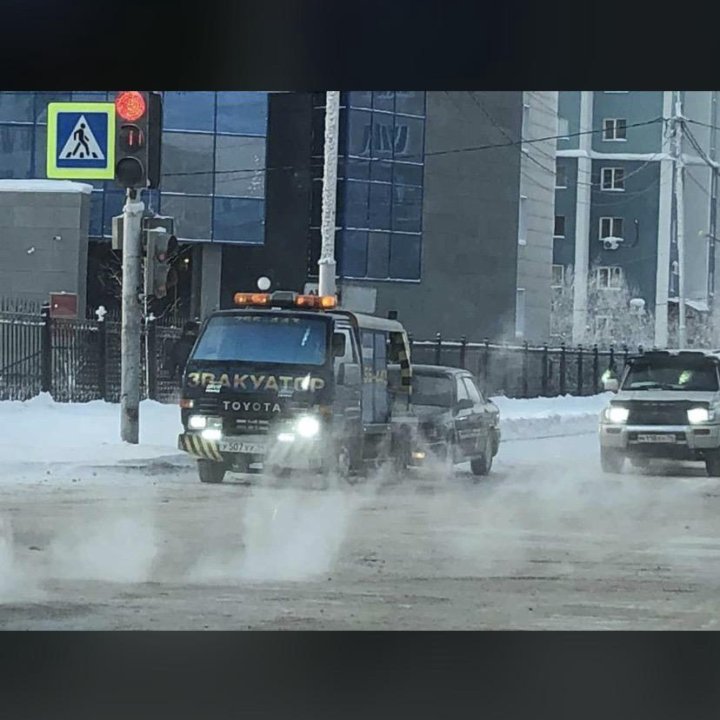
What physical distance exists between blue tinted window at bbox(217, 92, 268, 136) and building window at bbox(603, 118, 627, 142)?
4.99 ft

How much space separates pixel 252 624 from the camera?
265 inches

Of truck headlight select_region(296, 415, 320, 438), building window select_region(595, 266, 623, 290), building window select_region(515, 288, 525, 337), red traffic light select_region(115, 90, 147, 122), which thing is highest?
red traffic light select_region(115, 90, 147, 122)

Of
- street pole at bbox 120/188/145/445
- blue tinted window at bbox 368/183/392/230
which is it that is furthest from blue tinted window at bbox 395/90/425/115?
street pole at bbox 120/188/145/445

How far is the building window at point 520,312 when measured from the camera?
737cm

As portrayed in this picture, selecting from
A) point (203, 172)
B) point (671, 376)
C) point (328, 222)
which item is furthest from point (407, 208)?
point (671, 376)

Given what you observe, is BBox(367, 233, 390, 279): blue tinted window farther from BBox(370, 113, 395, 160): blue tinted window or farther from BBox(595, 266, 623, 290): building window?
BBox(595, 266, 623, 290): building window

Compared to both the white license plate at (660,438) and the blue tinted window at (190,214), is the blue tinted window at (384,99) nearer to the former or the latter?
the blue tinted window at (190,214)

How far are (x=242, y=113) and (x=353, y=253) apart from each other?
83cm

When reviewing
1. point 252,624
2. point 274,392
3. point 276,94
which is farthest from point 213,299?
point 252,624

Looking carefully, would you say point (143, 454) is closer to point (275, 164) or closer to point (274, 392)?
point (274, 392)

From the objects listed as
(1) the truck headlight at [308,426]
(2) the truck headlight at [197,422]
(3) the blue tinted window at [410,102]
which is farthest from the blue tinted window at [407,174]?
(2) the truck headlight at [197,422]

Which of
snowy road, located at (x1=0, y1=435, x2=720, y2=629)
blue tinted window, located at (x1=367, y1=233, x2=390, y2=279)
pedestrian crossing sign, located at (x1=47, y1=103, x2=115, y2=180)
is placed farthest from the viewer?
blue tinted window, located at (x1=367, y1=233, x2=390, y2=279)

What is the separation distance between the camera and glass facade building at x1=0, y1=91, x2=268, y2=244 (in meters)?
6.99

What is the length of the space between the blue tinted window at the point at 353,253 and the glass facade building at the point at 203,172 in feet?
1.24
